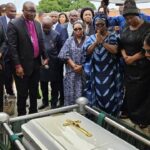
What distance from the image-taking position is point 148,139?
2.25 metres

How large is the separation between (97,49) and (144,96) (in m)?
0.74

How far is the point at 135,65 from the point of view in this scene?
3684 millimetres

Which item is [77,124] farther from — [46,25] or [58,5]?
[58,5]

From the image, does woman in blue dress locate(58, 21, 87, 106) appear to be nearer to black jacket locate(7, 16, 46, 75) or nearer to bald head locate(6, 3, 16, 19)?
black jacket locate(7, 16, 46, 75)

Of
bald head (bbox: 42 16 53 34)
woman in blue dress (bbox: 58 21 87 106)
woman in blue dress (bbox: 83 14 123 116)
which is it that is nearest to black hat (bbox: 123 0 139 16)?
woman in blue dress (bbox: 83 14 123 116)

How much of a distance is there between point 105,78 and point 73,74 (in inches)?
35.3

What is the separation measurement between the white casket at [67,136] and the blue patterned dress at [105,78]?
4.43 ft

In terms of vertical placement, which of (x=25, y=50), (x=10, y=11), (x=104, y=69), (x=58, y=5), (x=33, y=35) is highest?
(x=10, y=11)

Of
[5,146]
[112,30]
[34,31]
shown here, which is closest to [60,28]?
[34,31]

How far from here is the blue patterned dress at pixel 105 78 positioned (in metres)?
3.80

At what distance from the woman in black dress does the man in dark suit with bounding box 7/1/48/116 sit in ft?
4.52

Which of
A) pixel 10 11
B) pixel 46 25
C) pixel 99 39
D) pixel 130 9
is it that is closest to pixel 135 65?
pixel 99 39

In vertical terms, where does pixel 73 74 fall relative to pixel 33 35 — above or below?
below

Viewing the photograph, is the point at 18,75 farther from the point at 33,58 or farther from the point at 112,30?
the point at 112,30
